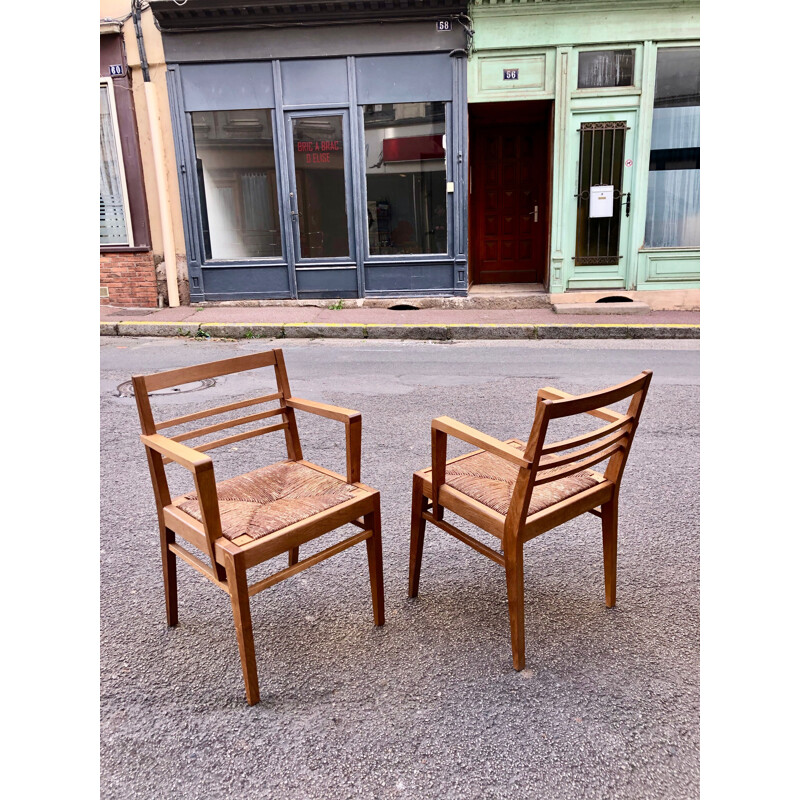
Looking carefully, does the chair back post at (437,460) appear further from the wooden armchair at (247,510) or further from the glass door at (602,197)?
the glass door at (602,197)

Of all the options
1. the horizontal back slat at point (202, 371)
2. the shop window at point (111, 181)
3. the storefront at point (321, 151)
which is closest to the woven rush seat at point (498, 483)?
the horizontal back slat at point (202, 371)

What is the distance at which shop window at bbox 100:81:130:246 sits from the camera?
403 inches

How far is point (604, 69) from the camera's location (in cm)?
951

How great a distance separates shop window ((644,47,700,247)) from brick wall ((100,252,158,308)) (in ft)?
26.3

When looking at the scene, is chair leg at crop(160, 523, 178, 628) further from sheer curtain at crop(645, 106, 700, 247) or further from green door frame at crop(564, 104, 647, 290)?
sheer curtain at crop(645, 106, 700, 247)

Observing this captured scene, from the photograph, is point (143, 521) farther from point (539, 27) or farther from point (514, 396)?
point (539, 27)

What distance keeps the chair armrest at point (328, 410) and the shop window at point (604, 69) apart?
344 inches

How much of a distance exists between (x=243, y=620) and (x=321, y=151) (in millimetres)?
9299

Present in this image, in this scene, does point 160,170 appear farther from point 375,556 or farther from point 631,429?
point 631,429

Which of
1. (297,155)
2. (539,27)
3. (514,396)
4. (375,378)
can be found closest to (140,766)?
(514,396)

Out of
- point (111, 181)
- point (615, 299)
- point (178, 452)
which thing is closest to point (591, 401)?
point (178, 452)

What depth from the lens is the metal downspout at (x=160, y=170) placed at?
9.93 meters

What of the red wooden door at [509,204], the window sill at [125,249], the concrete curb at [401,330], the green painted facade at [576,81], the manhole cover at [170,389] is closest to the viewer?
the manhole cover at [170,389]

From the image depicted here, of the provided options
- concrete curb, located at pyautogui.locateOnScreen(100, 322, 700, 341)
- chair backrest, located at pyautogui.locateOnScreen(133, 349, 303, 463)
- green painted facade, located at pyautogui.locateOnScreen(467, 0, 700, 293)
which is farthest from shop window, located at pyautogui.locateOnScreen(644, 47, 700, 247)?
chair backrest, located at pyautogui.locateOnScreen(133, 349, 303, 463)
